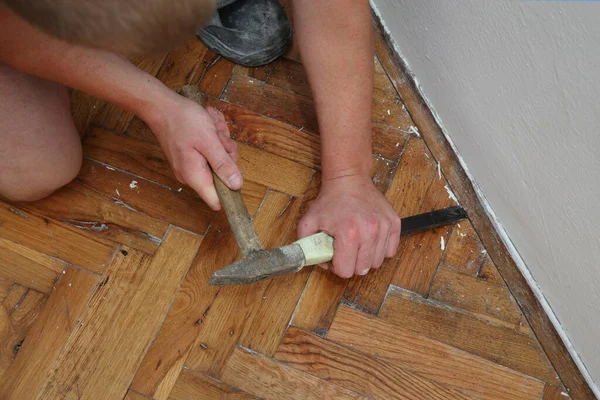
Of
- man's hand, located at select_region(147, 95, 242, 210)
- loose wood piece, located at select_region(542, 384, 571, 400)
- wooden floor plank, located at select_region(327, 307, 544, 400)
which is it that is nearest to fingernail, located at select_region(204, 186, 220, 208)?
man's hand, located at select_region(147, 95, 242, 210)

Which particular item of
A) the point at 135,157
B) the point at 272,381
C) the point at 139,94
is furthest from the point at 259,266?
the point at 135,157

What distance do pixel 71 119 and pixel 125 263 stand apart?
0.98 feet

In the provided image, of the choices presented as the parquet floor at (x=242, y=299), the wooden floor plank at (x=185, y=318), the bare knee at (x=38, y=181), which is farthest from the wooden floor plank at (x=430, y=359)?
the bare knee at (x=38, y=181)

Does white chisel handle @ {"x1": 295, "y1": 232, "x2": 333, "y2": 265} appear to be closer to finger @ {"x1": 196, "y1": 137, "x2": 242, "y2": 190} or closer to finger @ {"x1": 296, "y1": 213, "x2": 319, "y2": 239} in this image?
finger @ {"x1": 296, "y1": 213, "x2": 319, "y2": 239}

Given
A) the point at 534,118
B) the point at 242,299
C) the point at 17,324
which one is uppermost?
the point at 534,118

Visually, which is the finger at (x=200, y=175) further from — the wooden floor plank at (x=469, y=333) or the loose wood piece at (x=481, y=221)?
the loose wood piece at (x=481, y=221)

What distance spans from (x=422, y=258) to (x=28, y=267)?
74 centimetres

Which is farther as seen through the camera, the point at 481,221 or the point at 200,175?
the point at 481,221

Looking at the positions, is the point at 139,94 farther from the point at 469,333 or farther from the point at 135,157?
the point at 469,333

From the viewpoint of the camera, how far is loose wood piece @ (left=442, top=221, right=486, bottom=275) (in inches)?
43.3

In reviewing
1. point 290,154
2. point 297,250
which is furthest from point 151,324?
point 290,154

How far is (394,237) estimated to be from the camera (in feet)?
3.38

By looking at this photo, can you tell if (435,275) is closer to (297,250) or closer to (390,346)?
(390,346)

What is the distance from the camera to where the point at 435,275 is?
1091 millimetres
